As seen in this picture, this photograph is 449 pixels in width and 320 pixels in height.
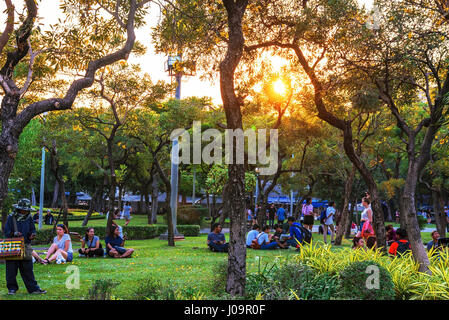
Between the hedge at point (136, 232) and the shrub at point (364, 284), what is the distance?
17900 millimetres

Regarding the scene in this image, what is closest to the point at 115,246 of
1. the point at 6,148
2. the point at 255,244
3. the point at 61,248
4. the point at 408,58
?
the point at 61,248

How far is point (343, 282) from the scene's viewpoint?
654 cm

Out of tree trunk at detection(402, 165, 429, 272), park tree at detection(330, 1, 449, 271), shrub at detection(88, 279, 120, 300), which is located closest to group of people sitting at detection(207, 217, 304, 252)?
park tree at detection(330, 1, 449, 271)

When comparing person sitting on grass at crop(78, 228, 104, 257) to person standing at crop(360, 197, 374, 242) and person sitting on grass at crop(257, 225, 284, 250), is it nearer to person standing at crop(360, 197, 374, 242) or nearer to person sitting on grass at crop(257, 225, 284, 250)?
person sitting on grass at crop(257, 225, 284, 250)

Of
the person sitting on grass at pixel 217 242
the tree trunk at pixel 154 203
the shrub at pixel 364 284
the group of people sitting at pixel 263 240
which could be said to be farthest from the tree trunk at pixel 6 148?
the tree trunk at pixel 154 203

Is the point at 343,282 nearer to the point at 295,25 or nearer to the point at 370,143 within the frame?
the point at 295,25

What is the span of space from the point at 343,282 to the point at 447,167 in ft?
58.9

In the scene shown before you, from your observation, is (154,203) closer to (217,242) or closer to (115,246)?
(217,242)

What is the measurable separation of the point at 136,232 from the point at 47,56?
16795 millimetres

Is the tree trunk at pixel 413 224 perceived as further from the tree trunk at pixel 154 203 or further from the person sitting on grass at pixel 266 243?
the tree trunk at pixel 154 203

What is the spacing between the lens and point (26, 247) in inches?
338

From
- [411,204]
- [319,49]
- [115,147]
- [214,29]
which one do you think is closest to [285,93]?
[319,49]

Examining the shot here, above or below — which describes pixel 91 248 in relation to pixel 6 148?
below

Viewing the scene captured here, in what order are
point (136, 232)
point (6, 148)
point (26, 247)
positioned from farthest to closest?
1. point (136, 232)
2. point (26, 247)
3. point (6, 148)
